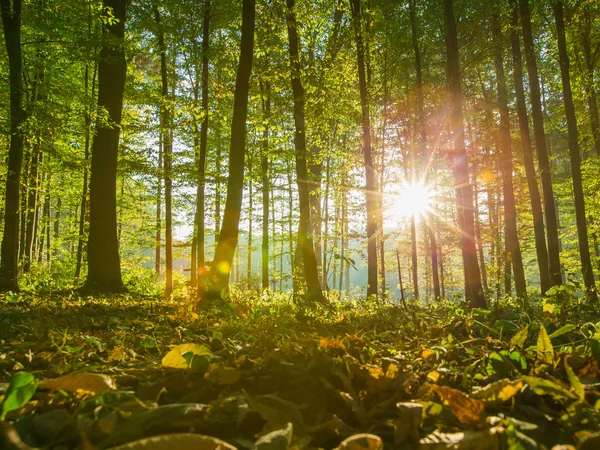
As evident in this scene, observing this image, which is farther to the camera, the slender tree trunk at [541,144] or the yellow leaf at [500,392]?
the slender tree trunk at [541,144]

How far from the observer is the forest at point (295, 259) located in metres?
0.97

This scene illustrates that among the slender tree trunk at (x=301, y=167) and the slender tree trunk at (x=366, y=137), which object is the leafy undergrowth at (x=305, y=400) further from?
the slender tree trunk at (x=366, y=137)

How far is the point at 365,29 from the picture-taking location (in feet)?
36.4

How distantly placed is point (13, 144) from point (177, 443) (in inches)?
410

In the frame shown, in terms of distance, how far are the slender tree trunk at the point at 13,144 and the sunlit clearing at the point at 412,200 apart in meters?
14.4

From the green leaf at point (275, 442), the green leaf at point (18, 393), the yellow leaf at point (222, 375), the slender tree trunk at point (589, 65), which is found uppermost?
the slender tree trunk at point (589, 65)

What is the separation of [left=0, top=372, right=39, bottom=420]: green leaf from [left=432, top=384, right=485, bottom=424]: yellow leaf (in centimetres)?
110

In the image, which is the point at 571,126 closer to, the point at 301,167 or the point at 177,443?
the point at 301,167

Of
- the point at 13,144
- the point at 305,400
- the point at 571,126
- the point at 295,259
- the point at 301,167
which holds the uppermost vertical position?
the point at 571,126

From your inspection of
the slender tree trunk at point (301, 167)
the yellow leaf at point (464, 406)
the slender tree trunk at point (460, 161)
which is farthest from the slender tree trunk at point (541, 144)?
the yellow leaf at point (464, 406)

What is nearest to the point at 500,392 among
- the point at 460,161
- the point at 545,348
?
the point at 545,348

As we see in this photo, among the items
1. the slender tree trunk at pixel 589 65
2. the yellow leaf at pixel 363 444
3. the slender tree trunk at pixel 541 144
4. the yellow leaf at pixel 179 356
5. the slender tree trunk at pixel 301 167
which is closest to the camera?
the yellow leaf at pixel 363 444

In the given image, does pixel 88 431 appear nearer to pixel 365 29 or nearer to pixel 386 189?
pixel 365 29

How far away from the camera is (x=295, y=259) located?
10.9 metres
